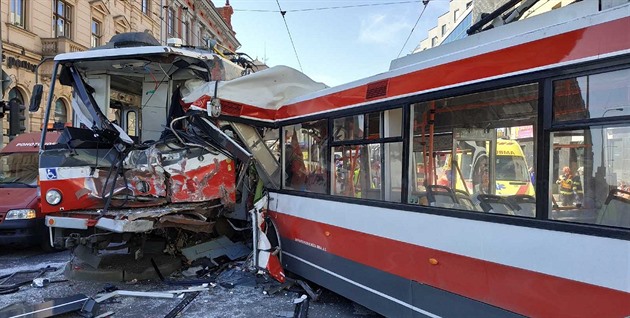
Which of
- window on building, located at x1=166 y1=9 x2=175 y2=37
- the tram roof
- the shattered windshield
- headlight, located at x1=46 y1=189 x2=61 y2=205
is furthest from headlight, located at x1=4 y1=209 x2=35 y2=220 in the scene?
window on building, located at x1=166 y1=9 x2=175 y2=37

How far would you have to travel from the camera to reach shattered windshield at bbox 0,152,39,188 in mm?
8490

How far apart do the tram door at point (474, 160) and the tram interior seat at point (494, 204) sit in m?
0.04

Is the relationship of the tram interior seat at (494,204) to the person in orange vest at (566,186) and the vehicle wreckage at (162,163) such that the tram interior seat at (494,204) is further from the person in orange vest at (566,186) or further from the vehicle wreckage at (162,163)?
the vehicle wreckage at (162,163)

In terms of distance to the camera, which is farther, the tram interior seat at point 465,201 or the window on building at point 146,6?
the window on building at point 146,6

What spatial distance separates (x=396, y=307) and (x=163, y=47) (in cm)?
436

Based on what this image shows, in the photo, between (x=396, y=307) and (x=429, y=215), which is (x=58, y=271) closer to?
(x=396, y=307)

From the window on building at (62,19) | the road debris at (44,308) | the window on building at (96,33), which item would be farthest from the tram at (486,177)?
the window on building at (96,33)

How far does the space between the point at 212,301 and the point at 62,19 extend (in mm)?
18966

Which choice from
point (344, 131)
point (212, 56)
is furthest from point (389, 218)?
point (212, 56)

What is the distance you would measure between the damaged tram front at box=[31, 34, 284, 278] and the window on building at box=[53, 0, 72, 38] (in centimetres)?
1494

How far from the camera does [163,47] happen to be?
5.93 metres

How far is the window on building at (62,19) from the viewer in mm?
19078

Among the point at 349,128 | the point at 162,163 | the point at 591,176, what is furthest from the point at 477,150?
the point at 162,163

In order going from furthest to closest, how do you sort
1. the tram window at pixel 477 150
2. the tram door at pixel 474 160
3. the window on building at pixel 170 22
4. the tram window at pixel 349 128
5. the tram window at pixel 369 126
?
the window on building at pixel 170 22
the tram window at pixel 349 128
the tram window at pixel 369 126
the tram door at pixel 474 160
the tram window at pixel 477 150
